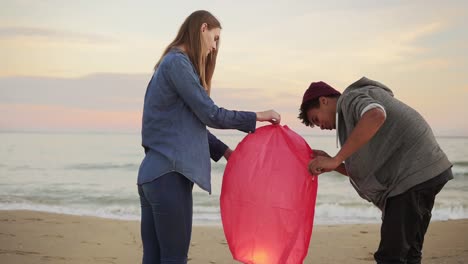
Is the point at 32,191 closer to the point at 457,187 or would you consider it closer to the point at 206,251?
the point at 206,251

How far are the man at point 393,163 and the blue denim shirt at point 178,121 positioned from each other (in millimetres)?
563

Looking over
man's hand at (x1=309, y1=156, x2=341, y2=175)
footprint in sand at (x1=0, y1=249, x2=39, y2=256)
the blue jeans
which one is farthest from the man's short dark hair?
footprint in sand at (x1=0, y1=249, x2=39, y2=256)

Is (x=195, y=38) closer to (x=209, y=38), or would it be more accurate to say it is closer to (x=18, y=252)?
(x=209, y=38)

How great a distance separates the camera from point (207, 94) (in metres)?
2.63

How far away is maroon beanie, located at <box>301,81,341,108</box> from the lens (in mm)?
2959

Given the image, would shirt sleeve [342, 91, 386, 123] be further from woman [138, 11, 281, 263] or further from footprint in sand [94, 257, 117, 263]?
footprint in sand [94, 257, 117, 263]

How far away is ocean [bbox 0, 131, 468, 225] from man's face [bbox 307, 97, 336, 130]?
637 centimetres

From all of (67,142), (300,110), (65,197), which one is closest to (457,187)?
(65,197)

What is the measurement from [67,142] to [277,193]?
27853mm

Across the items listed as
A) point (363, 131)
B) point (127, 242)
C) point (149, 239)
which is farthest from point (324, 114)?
point (127, 242)

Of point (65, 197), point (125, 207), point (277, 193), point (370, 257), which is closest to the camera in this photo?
point (277, 193)

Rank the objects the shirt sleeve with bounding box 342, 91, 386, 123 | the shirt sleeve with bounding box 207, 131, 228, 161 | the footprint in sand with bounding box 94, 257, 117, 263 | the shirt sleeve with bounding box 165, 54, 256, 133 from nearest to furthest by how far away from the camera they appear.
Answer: the shirt sleeve with bounding box 165, 54, 256, 133 → the shirt sleeve with bounding box 342, 91, 386, 123 → the shirt sleeve with bounding box 207, 131, 228, 161 → the footprint in sand with bounding box 94, 257, 117, 263

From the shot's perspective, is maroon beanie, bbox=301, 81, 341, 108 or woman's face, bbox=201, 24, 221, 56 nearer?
woman's face, bbox=201, 24, 221, 56

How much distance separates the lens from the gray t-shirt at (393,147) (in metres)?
2.83
